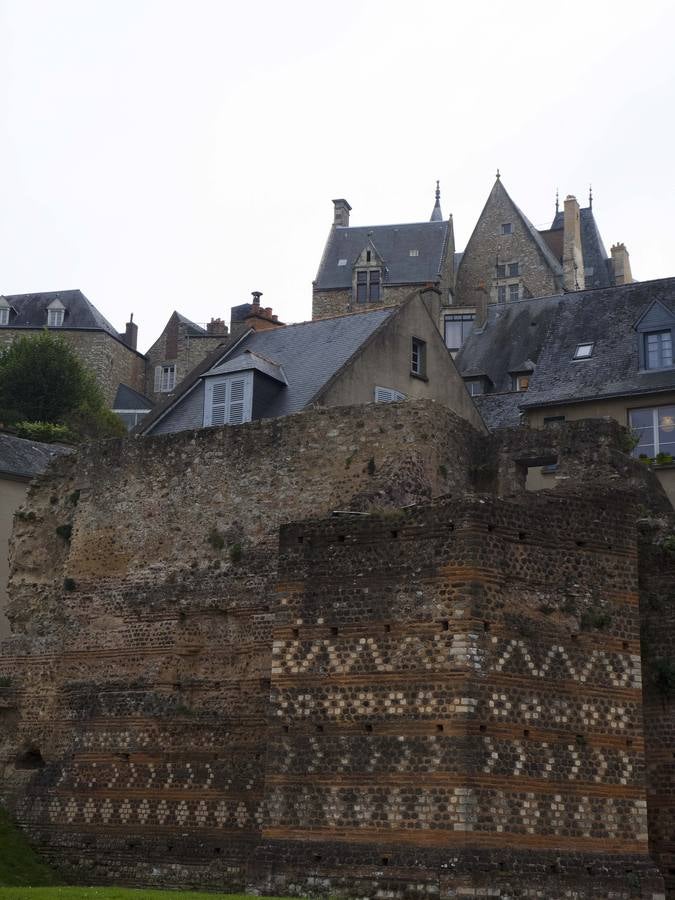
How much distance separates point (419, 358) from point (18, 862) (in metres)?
12.5

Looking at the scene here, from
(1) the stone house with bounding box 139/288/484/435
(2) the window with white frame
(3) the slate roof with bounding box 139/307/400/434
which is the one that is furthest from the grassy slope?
(2) the window with white frame

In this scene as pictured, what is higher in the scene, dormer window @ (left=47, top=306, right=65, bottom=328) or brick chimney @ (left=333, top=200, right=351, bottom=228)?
brick chimney @ (left=333, top=200, right=351, bottom=228)

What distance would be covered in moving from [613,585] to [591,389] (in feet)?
42.7

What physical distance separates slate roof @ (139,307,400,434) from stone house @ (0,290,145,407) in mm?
35788

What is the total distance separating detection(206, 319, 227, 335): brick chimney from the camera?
68.9 meters

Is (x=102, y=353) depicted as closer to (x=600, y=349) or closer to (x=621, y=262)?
(x=621, y=262)

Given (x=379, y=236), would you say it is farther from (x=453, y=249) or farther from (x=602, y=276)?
(x=602, y=276)

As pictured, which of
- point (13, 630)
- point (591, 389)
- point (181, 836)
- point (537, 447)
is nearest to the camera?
point (181, 836)

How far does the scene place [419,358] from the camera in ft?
90.4

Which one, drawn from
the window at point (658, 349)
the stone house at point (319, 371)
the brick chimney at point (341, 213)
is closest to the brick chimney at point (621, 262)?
the brick chimney at point (341, 213)

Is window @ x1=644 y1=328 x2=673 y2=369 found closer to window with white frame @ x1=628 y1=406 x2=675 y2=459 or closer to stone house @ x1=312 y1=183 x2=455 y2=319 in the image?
window with white frame @ x1=628 y1=406 x2=675 y2=459

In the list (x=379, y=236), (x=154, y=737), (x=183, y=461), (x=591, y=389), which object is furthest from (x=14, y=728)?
(x=379, y=236)

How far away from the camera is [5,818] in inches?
917

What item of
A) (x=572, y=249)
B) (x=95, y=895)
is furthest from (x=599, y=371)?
(x=572, y=249)
